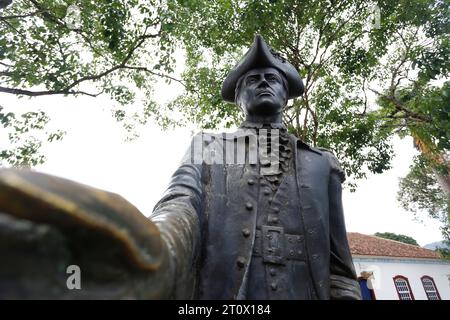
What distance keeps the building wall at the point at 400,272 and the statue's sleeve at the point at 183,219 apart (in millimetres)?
17282

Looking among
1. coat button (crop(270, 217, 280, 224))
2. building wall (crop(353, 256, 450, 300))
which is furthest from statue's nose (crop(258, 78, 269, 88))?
building wall (crop(353, 256, 450, 300))

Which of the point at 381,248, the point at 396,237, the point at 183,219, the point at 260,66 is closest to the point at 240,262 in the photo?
the point at 183,219

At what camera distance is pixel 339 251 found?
1.82m

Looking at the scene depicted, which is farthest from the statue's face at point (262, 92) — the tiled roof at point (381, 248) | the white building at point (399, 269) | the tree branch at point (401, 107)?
the tiled roof at point (381, 248)

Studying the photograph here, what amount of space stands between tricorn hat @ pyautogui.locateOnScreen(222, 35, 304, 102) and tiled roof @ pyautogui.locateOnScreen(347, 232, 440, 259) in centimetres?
1694

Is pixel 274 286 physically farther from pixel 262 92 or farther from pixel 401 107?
pixel 401 107

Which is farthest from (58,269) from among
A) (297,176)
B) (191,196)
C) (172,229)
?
(297,176)

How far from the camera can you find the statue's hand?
0.49 metres

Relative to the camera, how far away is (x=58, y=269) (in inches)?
21.0

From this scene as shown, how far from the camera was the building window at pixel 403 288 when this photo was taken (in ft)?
61.7

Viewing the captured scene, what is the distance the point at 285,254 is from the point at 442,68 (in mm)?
6278

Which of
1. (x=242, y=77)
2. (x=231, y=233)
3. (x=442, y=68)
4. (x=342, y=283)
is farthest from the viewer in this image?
(x=442, y=68)

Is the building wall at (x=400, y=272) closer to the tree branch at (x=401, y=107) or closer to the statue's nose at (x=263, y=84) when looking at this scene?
the tree branch at (x=401, y=107)
